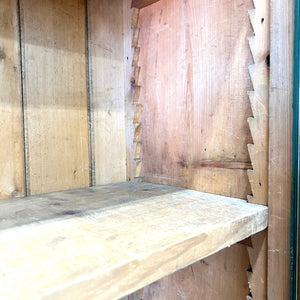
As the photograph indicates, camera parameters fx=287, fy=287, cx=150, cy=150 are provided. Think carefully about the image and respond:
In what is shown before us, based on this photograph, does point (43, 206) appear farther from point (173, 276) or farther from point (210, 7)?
point (210, 7)

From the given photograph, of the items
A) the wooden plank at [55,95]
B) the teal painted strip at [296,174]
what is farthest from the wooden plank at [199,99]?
the wooden plank at [55,95]

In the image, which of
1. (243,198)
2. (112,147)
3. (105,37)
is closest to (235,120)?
(243,198)

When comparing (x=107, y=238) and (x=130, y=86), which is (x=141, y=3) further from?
(x=107, y=238)

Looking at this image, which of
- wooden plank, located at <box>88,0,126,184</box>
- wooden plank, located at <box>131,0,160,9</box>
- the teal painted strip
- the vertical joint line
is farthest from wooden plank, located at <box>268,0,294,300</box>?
the vertical joint line

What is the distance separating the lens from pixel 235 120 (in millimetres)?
853

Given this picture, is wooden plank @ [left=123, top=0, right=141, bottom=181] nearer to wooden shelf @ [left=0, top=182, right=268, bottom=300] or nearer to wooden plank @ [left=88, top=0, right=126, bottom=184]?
wooden plank @ [left=88, top=0, right=126, bottom=184]

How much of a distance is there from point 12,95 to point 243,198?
2.49 feet

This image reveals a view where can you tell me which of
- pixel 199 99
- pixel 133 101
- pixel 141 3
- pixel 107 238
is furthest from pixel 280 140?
pixel 141 3

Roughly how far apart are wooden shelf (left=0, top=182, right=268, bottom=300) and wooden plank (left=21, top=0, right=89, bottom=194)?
13 centimetres

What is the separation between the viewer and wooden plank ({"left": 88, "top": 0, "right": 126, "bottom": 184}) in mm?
1088

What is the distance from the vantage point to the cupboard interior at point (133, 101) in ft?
2.83

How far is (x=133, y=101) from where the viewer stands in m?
1.18

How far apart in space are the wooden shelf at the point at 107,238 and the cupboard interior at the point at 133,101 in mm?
141

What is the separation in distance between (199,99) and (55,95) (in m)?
0.48
